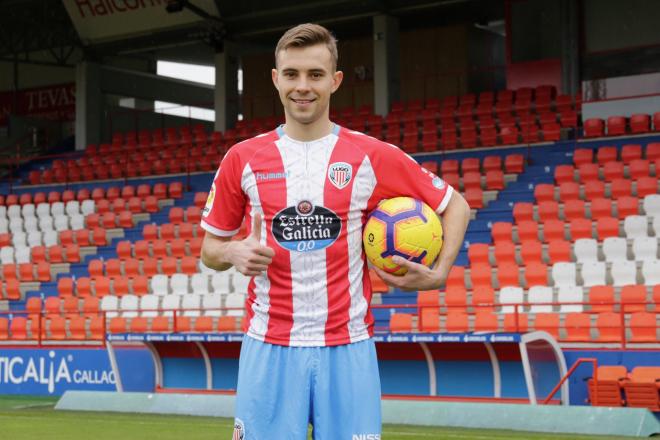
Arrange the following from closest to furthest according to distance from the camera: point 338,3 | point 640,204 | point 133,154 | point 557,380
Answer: point 557,380 → point 640,204 → point 338,3 → point 133,154

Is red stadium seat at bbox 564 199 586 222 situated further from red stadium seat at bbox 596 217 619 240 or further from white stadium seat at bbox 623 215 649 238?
white stadium seat at bbox 623 215 649 238

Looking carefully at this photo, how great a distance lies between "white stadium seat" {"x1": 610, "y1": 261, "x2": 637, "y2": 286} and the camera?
13992mm

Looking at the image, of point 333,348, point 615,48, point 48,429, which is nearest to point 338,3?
point 615,48

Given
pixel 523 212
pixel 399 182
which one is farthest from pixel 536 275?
pixel 399 182

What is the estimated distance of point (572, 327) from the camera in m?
12.8

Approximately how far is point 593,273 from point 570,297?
0.77 metres

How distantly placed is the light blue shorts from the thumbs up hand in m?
0.33

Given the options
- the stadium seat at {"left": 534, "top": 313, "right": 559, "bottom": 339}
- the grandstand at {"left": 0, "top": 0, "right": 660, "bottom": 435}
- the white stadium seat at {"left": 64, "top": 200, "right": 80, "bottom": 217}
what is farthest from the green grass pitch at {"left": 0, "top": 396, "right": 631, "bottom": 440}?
the white stadium seat at {"left": 64, "top": 200, "right": 80, "bottom": 217}

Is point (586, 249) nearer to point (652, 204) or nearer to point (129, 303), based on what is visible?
point (652, 204)

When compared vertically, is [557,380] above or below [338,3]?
below

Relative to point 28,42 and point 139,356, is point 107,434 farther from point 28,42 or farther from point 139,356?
point 28,42

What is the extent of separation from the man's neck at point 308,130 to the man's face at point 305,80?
0.05 m

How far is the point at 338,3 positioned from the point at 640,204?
36.8ft

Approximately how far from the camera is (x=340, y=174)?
374 cm
